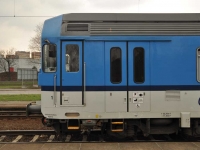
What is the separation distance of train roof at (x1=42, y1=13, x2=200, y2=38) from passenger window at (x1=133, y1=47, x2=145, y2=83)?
1.72ft

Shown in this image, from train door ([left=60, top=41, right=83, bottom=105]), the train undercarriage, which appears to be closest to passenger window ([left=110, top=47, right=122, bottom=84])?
train door ([left=60, top=41, right=83, bottom=105])

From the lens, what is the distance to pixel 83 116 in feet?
22.8

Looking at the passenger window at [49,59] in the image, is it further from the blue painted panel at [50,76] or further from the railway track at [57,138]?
the railway track at [57,138]

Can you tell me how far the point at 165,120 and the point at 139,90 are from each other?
1243mm

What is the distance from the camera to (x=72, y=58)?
6.98 metres

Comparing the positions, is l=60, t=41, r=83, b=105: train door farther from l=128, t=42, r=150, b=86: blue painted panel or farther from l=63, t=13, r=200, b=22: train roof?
l=128, t=42, r=150, b=86: blue painted panel

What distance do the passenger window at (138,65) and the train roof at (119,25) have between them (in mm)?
524

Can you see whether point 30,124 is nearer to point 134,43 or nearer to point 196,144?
point 134,43

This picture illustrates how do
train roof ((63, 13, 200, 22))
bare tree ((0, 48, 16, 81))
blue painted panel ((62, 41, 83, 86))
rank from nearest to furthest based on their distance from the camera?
blue painted panel ((62, 41, 83, 86))
train roof ((63, 13, 200, 22))
bare tree ((0, 48, 16, 81))

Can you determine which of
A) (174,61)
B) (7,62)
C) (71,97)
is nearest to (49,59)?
(71,97)

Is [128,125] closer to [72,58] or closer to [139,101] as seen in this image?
[139,101]

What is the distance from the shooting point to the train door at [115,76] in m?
6.91

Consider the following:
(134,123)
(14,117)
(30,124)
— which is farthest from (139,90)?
(14,117)

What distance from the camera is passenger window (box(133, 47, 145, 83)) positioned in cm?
698
